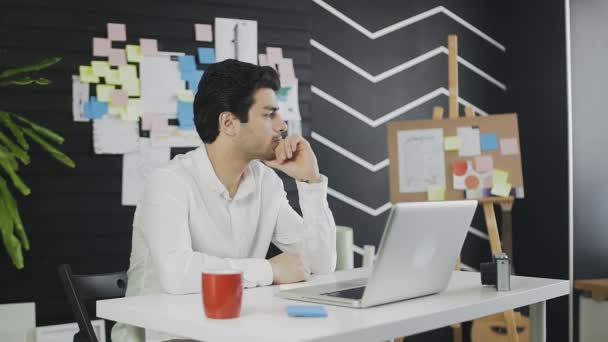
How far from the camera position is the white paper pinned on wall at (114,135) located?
3119 mm

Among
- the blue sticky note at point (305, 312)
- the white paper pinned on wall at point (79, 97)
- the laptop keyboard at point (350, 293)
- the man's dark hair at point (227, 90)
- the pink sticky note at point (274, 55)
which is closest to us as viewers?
the blue sticky note at point (305, 312)

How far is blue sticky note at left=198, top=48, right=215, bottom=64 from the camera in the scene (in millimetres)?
3418

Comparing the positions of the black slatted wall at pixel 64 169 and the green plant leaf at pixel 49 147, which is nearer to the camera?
the green plant leaf at pixel 49 147

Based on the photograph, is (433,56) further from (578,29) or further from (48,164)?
(48,164)

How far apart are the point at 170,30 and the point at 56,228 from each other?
100 cm

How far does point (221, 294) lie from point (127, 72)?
2.00m

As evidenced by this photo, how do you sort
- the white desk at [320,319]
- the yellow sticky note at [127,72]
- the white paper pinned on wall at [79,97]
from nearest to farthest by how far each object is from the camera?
the white desk at [320,319]
the white paper pinned on wall at [79,97]
the yellow sticky note at [127,72]

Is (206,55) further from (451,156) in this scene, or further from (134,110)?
(451,156)

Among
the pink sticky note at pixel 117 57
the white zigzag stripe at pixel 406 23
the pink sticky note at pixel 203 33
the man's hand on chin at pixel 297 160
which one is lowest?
the man's hand on chin at pixel 297 160

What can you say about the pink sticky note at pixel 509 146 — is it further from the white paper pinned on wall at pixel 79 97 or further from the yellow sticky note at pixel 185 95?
the white paper pinned on wall at pixel 79 97

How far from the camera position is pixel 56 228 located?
3033 millimetres

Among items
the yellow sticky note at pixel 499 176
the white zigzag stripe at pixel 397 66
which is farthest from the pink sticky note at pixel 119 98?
the yellow sticky note at pixel 499 176

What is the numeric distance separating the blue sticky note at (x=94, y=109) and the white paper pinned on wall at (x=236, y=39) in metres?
0.62

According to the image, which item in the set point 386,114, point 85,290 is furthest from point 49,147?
point 386,114
